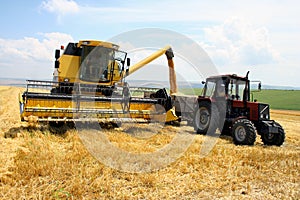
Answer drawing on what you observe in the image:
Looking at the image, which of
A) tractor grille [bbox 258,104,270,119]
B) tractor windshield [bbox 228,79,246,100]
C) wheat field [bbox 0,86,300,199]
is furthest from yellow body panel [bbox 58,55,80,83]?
tractor grille [bbox 258,104,270,119]

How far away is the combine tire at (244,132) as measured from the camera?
300 inches

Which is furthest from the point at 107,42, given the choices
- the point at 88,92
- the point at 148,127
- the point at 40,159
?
the point at 40,159

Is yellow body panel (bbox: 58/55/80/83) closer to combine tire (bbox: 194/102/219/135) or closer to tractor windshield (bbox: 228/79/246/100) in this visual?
combine tire (bbox: 194/102/219/135)

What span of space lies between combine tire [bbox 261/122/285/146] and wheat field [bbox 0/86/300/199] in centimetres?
183

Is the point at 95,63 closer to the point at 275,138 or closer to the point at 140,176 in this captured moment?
the point at 275,138

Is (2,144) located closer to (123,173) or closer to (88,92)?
(123,173)

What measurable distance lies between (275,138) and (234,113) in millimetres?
1409

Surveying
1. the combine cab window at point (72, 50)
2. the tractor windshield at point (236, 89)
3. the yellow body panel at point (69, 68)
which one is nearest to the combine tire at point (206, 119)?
the tractor windshield at point (236, 89)

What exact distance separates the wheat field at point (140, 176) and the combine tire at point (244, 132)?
134cm

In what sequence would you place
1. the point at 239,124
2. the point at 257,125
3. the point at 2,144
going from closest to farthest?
the point at 2,144
the point at 239,124
the point at 257,125

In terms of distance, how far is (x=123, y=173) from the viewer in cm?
451

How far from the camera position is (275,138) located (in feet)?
27.0

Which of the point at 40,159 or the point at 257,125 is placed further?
the point at 257,125

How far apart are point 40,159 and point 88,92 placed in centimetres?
491
